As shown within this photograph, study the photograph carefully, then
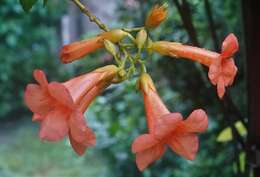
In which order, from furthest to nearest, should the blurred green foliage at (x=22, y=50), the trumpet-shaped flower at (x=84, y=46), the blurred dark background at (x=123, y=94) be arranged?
1. the blurred green foliage at (x=22, y=50)
2. the blurred dark background at (x=123, y=94)
3. the trumpet-shaped flower at (x=84, y=46)

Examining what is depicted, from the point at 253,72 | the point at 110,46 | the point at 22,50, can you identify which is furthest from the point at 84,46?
the point at 22,50

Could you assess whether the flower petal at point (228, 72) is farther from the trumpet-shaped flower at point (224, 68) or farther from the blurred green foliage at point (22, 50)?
the blurred green foliage at point (22, 50)

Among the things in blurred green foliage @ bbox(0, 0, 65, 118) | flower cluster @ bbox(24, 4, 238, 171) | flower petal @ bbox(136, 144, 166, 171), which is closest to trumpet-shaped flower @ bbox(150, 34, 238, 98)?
flower cluster @ bbox(24, 4, 238, 171)

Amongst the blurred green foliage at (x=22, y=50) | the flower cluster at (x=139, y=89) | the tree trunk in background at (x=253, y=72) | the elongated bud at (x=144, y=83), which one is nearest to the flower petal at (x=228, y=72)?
the flower cluster at (x=139, y=89)

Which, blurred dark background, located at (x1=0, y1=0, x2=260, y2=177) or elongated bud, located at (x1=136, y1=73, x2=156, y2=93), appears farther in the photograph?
blurred dark background, located at (x1=0, y1=0, x2=260, y2=177)

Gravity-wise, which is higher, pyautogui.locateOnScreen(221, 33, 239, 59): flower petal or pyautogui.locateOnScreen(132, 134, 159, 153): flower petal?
pyautogui.locateOnScreen(221, 33, 239, 59): flower petal

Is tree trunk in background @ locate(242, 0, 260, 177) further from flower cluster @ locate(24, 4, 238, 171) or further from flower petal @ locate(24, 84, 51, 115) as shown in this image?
flower petal @ locate(24, 84, 51, 115)

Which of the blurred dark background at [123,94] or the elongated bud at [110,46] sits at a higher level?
the elongated bud at [110,46]
